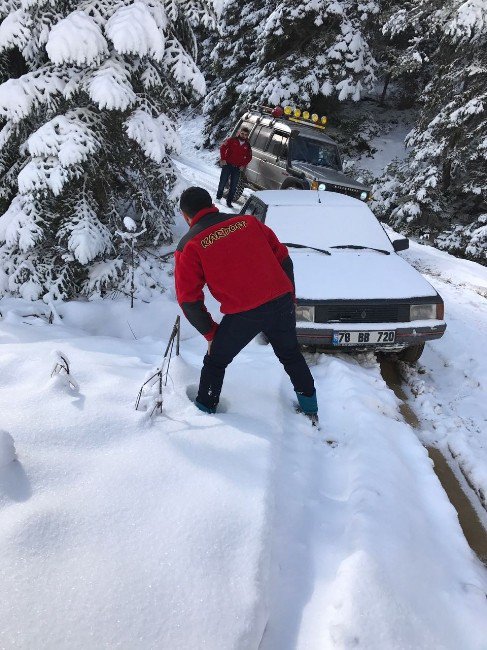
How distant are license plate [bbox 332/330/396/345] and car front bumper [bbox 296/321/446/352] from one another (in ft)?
0.09

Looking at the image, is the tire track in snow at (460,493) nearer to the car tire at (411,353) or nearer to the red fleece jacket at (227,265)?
the car tire at (411,353)

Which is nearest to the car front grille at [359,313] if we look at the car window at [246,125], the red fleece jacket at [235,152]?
the red fleece jacket at [235,152]

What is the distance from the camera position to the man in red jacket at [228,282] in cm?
280

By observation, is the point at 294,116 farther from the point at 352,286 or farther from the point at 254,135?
the point at 352,286

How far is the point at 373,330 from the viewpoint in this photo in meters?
4.27

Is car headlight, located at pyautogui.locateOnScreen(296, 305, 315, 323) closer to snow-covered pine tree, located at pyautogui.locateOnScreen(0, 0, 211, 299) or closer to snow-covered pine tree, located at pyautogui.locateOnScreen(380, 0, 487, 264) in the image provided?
snow-covered pine tree, located at pyautogui.locateOnScreen(0, 0, 211, 299)

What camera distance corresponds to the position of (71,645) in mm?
1514

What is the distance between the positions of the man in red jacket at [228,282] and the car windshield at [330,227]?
226cm

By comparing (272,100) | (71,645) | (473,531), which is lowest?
(473,531)

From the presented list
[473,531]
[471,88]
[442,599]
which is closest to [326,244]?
[473,531]

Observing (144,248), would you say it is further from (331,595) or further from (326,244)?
(331,595)

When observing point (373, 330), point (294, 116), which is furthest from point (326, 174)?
point (373, 330)

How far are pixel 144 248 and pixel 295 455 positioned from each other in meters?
4.72

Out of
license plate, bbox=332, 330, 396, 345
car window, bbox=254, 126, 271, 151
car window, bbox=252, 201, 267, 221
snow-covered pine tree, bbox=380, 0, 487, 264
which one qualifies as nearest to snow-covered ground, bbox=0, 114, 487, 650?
license plate, bbox=332, 330, 396, 345
